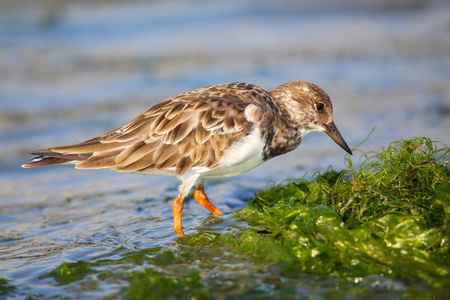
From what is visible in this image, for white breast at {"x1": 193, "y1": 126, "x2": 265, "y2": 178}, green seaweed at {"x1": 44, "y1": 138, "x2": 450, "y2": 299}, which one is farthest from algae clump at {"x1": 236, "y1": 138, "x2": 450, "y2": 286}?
white breast at {"x1": 193, "y1": 126, "x2": 265, "y2": 178}

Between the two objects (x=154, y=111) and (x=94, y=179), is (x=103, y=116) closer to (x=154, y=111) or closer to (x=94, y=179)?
(x=94, y=179)

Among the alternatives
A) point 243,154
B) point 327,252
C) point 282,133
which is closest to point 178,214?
point 243,154

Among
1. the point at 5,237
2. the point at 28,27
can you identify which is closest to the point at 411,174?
the point at 5,237

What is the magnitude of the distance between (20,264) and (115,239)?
32.4 inches

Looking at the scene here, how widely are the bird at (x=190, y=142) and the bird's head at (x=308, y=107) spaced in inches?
11.3

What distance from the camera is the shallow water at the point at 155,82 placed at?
5.61 m

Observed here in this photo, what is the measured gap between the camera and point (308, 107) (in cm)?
555

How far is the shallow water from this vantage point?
5.61 meters

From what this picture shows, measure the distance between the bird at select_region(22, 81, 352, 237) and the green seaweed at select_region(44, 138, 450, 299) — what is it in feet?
1.99

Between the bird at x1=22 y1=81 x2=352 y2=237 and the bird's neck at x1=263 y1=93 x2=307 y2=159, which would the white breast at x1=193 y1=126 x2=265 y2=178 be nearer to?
the bird at x1=22 y1=81 x2=352 y2=237

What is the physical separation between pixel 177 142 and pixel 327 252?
1737 millimetres

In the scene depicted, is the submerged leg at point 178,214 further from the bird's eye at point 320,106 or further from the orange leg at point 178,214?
the bird's eye at point 320,106

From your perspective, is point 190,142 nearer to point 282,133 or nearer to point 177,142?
point 177,142

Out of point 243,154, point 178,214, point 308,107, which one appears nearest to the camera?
point 243,154
